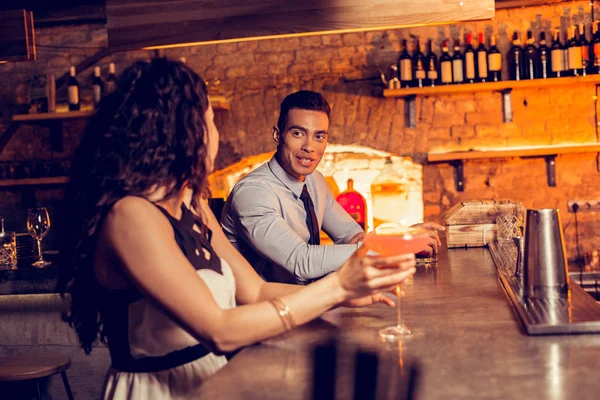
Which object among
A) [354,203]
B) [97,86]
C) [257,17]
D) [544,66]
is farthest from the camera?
[97,86]

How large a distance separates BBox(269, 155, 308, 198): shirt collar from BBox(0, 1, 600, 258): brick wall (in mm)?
2513

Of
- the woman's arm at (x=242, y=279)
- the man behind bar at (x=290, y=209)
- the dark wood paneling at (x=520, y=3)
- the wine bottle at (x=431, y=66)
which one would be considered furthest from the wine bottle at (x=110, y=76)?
the woman's arm at (x=242, y=279)

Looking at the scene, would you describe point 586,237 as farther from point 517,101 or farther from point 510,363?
point 510,363

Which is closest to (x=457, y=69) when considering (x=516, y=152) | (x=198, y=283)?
(x=516, y=152)

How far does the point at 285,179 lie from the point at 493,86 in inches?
105

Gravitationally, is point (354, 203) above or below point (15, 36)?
below

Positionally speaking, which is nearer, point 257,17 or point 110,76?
point 257,17

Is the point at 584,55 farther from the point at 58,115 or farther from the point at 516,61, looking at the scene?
the point at 58,115

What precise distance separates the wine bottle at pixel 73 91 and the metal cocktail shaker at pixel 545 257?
4517 mm

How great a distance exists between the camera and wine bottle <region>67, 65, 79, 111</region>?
5449mm

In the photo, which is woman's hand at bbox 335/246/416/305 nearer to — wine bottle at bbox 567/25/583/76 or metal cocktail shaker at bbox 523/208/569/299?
metal cocktail shaker at bbox 523/208/569/299

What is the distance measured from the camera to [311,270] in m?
2.32

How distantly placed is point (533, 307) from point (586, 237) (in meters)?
3.77

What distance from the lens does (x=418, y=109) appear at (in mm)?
5195
